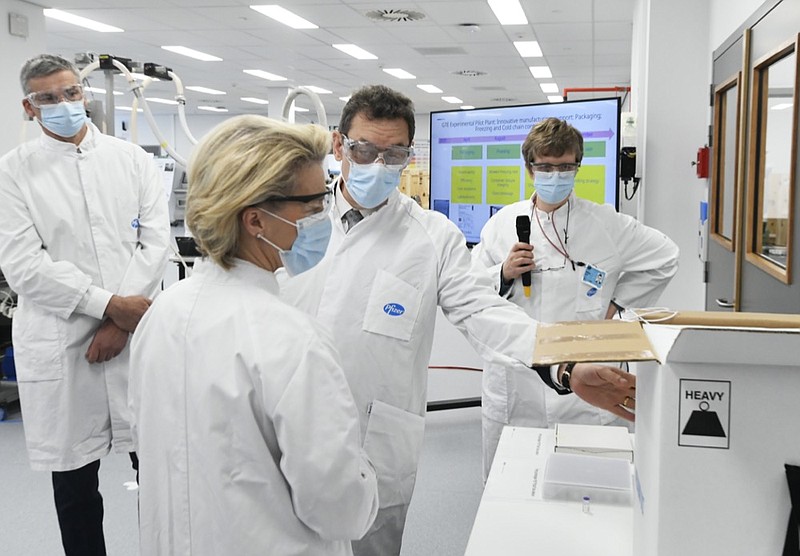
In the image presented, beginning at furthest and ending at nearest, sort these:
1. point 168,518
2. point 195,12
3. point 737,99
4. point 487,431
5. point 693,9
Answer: point 195,12 → point 693,9 → point 737,99 → point 487,431 → point 168,518

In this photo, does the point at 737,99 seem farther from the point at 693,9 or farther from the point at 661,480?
the point at 661,480

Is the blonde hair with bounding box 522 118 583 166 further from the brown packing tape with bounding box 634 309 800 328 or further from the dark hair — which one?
the brown packing tape with bounding box 634 309 800 328

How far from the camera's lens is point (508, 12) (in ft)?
23.8

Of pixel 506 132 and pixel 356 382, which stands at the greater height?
pixel 506 132

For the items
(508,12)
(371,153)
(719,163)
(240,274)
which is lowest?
(240,274)

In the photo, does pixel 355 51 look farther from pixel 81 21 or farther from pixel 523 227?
pixel 523 227

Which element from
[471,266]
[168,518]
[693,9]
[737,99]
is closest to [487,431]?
[471,266]

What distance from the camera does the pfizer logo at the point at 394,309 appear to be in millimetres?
1621

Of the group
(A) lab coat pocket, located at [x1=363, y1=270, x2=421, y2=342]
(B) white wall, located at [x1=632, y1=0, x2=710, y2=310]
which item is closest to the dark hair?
(A) lab coat pocket, located at [x1=363, y1=270, x2=421, y2=342]

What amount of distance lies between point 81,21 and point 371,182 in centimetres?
792

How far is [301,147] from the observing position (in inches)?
45.2

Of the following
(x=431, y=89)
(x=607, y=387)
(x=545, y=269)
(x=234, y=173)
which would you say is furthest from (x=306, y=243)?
(x=431, y=89)

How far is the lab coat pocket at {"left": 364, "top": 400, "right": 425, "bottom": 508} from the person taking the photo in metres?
1.59

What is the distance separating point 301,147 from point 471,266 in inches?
26.8
